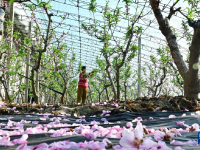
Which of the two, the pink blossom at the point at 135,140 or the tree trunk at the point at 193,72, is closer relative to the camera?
the pink blossom at the point at 135,140

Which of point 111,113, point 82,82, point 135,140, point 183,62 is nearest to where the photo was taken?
point 135,140

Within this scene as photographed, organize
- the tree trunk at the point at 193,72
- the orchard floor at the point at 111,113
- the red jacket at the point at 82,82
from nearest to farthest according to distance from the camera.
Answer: the orchard floor at the point at 111,113
the tree trunk at the point at 193,72
the red jacket at the point at 82,82

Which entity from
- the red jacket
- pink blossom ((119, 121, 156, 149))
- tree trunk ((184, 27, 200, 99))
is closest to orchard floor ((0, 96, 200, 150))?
tree trunk ((184, 27, 200, 99))

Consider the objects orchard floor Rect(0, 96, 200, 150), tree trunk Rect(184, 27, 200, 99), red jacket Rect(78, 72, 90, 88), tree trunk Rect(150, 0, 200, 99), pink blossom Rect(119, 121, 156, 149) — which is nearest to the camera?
pink blossom Rect(119, 121, 156, 149)

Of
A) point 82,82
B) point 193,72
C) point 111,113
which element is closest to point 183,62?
point 193,72

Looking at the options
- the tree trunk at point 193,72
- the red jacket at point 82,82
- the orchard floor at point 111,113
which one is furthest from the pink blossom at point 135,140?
the red jacket at point 82,82

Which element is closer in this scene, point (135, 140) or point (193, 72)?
point (135, 140)

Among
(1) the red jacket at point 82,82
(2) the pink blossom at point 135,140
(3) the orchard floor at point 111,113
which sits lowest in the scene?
(3) the orchard floor at point 111,113

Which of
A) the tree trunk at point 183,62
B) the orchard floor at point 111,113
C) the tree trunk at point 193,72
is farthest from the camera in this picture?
the tree trunk at point 183,62

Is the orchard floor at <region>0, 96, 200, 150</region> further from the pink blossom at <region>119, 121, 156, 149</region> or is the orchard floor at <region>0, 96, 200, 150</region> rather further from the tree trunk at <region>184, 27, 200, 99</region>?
the pink blossom at <region>119, 121, 156, 149</region>

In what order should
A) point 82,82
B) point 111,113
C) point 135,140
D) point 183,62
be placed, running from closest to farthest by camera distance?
point 135,140 → point 111,113 → point 183,62 → point 82,82

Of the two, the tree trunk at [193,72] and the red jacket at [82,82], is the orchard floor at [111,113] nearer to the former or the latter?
the tree trunk at [193,72]

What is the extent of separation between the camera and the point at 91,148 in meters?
1.09

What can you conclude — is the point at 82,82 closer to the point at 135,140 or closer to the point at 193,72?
the point at 193,72
